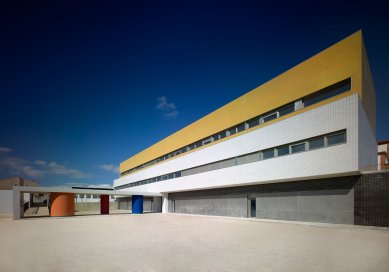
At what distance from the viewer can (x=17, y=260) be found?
772 cm

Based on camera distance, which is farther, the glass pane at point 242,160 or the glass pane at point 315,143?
the glass pane at point 242,160

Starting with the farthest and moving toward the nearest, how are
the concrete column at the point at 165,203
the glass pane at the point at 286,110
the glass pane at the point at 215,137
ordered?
the concrete column at the point at 165,203 < the glass pane at the point at 215,137 < the glass pane at the point at 286,110

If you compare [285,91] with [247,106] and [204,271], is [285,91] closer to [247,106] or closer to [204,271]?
[247,106]

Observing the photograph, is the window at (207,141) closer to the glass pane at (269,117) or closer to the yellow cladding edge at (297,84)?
the yellow cladding edge at (297,84)

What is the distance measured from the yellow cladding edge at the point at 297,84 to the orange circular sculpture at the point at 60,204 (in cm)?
1562

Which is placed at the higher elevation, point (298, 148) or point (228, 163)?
point (298, 148)

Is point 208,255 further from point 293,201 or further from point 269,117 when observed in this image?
point 269,117

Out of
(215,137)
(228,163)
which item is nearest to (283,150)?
(228,163)

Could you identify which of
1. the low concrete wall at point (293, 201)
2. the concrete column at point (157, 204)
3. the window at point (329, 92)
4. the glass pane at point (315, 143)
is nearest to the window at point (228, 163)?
the low concrete wall at point (293, 201)

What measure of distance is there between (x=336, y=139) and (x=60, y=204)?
26.6 metres

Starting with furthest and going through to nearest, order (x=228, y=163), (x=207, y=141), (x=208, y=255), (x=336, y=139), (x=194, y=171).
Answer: (x=194, y=171), (x=207, y=141), (x=228, y=163), (x=336, y=139), (x=208, y=255)

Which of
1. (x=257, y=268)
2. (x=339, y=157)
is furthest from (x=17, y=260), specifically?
(x=339, y=157)

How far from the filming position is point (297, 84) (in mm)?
18672

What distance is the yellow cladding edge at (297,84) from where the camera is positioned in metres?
15.5
